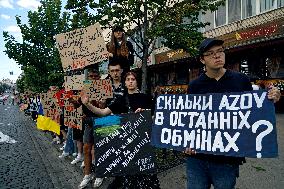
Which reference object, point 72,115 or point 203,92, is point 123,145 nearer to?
point 203,92

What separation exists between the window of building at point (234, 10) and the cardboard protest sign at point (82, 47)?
14.7 m

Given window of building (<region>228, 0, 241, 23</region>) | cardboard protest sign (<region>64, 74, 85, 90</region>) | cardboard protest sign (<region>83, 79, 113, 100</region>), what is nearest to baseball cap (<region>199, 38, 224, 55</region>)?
cardboard protest sign (<region>83, 79, 113, 100</region>)

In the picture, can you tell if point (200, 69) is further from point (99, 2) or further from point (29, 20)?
point (99, 2)

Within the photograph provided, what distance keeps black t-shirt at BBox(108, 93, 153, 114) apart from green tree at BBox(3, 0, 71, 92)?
46.2 feet

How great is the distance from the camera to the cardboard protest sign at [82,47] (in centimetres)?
579

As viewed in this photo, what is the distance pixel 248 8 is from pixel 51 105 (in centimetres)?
1306

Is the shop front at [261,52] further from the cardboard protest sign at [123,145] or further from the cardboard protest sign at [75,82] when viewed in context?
the cardboard protest sign at [123,145]

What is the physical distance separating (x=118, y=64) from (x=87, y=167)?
1886 mm

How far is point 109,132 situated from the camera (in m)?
4.48

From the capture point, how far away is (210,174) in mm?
3299

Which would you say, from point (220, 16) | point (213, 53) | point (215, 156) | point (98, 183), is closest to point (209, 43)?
point (213, 53)

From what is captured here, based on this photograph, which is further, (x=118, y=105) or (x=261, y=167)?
(x=261, y=167)

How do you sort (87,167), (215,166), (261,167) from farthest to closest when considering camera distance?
(261,167), (87,167), (215,166)

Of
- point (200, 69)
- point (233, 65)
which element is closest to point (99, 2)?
point (233, 65)
